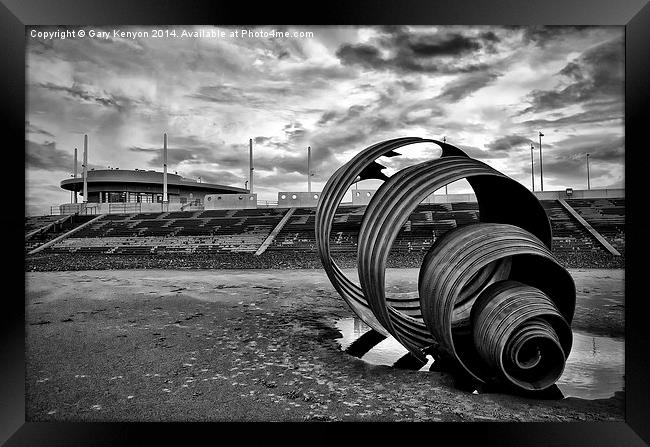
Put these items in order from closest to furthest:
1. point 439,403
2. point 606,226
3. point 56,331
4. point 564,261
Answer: point 439,403, point 56,331, point 606,226, point 564,261

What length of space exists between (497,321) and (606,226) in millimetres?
6681

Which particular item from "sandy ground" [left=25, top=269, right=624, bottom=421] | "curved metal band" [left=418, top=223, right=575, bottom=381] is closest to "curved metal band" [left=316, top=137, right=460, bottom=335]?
"sandy ground" [left=25, top=269, right=624, bottom=421]

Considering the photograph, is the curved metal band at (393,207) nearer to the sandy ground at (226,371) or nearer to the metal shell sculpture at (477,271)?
A: the metal shell sculpture at (477,271)

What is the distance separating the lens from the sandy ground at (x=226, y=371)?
4.45 metres

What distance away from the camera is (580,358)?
5379mm

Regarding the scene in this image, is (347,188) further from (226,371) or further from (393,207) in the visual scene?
(226,371)

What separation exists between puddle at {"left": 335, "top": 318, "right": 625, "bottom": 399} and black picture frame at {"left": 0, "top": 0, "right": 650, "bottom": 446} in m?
0.28

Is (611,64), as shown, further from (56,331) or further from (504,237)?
(56,331)

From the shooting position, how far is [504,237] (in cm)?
418

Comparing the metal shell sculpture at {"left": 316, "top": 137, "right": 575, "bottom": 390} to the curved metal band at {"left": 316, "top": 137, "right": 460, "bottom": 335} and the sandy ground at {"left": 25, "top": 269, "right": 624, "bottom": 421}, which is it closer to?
the curved metal band at {"left": 316, "top": 137, "right": 460, "bottom": 335}
